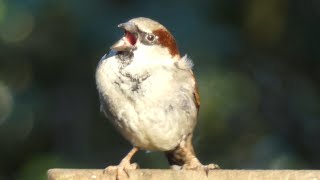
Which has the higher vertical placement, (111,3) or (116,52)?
(116,52)

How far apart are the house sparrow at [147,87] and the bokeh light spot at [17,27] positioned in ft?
7.19

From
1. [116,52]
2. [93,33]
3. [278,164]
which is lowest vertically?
[278,164]

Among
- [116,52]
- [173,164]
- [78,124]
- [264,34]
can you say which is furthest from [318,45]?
[116,52]

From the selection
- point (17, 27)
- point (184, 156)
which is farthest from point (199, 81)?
point (184, 156)

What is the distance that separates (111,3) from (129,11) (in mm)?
168

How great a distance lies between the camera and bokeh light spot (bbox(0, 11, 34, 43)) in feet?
24.2

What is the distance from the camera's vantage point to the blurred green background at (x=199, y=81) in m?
7.34

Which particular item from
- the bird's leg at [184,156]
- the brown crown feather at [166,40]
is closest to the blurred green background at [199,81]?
the bird's leg at [184,156]

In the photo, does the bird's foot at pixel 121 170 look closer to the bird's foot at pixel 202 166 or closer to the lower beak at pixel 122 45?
the bird's foot at pixel 202 166

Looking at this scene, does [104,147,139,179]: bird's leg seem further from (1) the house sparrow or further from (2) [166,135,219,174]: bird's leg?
(2) [166,135,219,174]: bird's leg

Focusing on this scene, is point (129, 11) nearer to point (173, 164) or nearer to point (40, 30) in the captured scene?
point (40, 30)

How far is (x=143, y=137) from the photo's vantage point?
5250mm

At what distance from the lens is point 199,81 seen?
7188 millimetres

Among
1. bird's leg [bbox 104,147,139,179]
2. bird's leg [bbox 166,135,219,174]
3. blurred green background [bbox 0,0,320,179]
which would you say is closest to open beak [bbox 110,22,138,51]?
bird's leg [bbox 104,147,139,179]
